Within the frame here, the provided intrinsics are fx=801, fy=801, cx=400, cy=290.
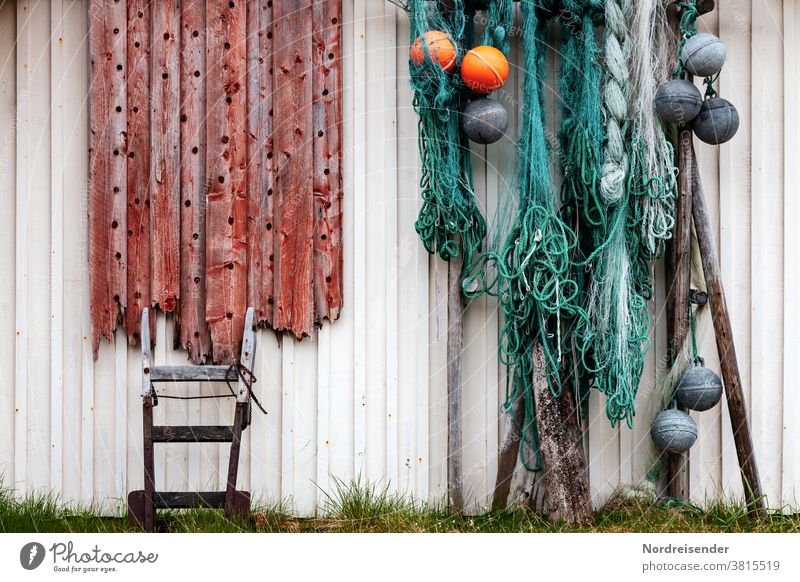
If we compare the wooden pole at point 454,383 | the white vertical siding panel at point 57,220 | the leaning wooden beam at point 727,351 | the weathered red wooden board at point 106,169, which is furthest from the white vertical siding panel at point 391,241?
the white vertical siding panel at point 57,220

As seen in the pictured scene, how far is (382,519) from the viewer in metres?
3.37

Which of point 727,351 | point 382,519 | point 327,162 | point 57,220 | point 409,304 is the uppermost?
point 327,162

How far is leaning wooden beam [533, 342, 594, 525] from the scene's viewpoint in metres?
3.34

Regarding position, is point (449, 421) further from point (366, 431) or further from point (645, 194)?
point (645, 194)

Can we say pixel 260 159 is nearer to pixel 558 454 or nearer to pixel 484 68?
pixel 484 68

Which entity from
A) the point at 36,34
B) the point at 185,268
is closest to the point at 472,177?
the point at 185,268

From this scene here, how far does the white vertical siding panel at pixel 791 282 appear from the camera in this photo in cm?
356

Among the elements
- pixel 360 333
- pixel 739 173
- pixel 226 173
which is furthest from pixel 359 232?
pixel 739 173

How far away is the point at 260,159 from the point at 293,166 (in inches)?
5.8

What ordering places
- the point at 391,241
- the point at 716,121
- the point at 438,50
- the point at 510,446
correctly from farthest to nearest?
the point at 391,241 < the point at 510,446 < the point at 716,121 < the point at 438,50

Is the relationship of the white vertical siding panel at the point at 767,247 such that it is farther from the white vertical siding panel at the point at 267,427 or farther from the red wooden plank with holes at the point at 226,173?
the red wooden plank with holes at the point at 226,173

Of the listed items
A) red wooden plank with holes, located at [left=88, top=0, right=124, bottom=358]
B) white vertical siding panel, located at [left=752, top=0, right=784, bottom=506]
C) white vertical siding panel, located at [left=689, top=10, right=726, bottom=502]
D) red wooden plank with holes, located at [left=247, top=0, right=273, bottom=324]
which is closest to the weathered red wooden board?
red wooden plank with holes, located at [left=88, top=0, right=124, bottom=358]

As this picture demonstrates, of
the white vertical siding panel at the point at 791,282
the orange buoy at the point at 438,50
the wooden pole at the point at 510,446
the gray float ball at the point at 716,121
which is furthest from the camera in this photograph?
the white vertical siding panel at the point at 791,282

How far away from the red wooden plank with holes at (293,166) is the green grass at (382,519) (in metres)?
0.81
